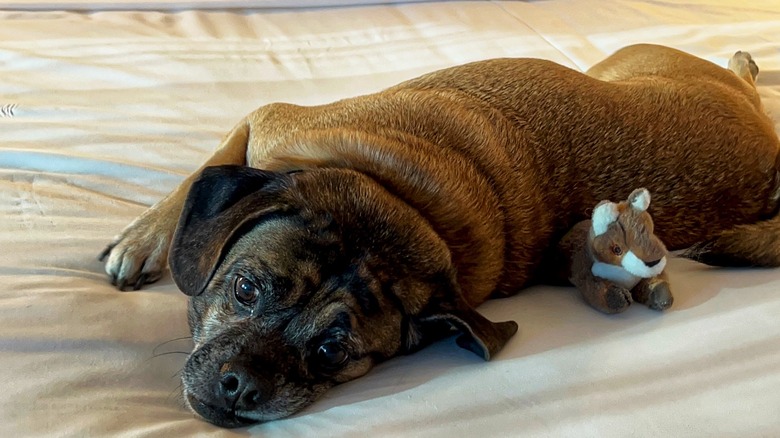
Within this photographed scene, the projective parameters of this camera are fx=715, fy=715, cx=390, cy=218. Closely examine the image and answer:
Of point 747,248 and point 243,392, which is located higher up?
point 747,248

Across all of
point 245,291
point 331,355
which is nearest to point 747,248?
point 331,355

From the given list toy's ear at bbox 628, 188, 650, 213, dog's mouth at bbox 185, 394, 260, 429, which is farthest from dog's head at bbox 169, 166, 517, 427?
toy's ear at bbox 628, 188, 650, 213

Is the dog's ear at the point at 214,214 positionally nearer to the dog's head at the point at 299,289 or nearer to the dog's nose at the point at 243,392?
the dog's head at the point at 299,289

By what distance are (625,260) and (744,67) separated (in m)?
1.87

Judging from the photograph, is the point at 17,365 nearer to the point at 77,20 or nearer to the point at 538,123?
the point at 538,123

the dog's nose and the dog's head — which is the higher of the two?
the dog's head

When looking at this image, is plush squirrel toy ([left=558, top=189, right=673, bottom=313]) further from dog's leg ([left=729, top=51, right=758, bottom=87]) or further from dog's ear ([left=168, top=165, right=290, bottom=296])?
dog's leg ([left=729, top=51, right=758, bottom=87])

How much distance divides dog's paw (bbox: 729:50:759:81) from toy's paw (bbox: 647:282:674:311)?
5.90ft

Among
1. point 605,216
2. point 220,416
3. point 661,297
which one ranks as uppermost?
point 605,216

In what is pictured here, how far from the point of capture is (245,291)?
186 centimetres

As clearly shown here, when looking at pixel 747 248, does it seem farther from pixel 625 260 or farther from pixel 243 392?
pixel 243 392

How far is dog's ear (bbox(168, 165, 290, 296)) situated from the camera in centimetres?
189

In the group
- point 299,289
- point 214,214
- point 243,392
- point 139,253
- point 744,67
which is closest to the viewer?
point 243,392

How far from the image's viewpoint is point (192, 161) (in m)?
2.67
